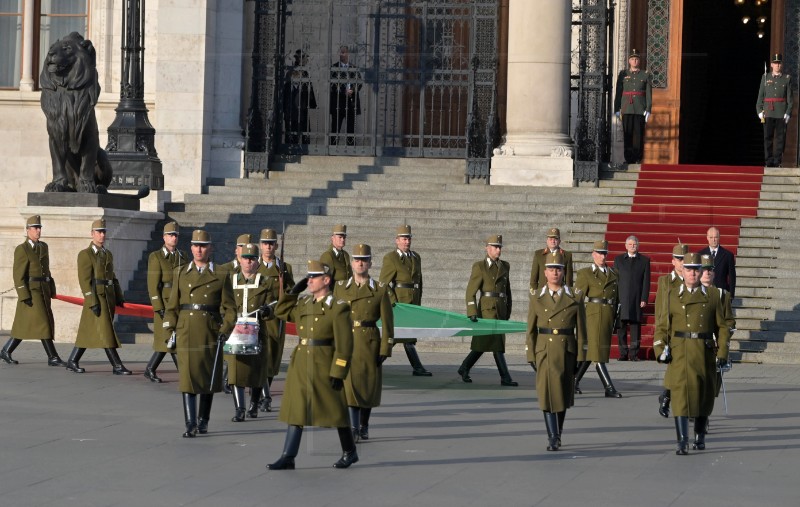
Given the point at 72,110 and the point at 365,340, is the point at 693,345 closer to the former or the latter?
the point at 365,340

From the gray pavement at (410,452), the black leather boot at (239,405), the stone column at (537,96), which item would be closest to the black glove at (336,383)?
the gray pavement at (410,452)

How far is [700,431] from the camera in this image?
13.1m

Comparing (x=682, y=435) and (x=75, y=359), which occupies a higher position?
(x=682, y=435)

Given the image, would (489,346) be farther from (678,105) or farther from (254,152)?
(678,105)

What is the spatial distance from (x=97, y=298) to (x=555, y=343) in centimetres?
681

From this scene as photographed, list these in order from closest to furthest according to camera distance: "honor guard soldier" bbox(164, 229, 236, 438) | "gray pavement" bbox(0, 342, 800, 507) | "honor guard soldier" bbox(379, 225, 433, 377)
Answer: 1. "gray pavement" bbox(0, 342, 800, 507)
2. "honor guard soldier" bbox(164, 229, 236, 438)
3. "honor guard soldier" bbox(379, 225, 433, 377)

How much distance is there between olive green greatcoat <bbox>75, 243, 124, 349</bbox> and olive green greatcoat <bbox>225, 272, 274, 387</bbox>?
3.57m

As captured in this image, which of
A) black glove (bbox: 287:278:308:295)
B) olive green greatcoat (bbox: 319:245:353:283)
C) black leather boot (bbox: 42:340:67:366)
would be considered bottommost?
black leather boot (bbox: 42:340:67:366)

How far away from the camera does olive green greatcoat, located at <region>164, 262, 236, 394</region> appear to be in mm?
13555

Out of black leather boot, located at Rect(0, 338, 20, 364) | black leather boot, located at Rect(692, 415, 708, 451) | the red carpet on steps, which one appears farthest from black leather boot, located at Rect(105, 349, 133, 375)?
the red carpet on steps

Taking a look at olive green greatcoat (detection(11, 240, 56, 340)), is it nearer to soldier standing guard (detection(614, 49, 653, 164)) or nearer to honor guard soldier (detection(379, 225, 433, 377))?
honor guard soldier (detection(379, 225, 433, 377))

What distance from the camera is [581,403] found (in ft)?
53.1

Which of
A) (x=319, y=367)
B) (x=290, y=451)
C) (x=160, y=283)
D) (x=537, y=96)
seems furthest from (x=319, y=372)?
(x=537, y=96)

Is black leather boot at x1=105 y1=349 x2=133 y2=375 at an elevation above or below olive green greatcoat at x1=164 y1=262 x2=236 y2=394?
below
